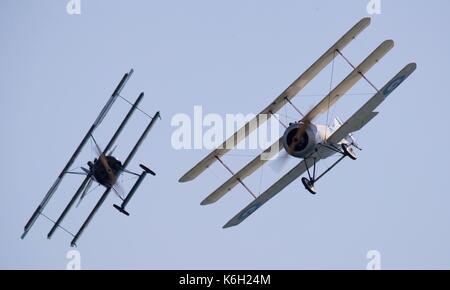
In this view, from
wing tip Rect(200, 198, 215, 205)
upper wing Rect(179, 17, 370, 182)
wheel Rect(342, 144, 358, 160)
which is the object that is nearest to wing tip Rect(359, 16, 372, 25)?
upper wing Rect(179, 17, 370, 182)

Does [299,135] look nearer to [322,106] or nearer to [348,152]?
[322,106]

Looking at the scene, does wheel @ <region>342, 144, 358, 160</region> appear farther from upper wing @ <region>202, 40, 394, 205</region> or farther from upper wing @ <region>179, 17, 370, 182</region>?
upper wing @ <region>179, 17, 370, 182</region>

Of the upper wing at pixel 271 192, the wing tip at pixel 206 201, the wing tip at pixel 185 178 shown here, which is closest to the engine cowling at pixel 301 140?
the upper wing at pixel 271 192

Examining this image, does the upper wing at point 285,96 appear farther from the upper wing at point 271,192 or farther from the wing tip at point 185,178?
the upper wing at point 271,192

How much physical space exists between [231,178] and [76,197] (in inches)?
140

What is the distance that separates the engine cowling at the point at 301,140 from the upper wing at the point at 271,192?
49.1 inches

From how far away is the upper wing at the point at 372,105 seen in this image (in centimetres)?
2167

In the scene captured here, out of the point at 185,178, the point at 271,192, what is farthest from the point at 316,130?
the point at 185,178

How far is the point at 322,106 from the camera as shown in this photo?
914 inches
